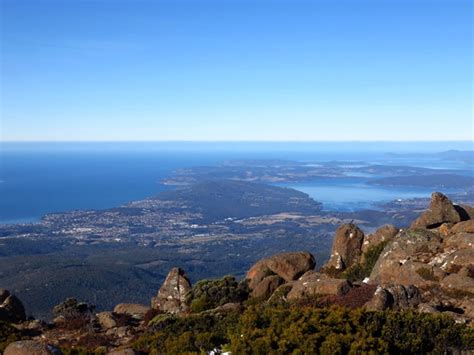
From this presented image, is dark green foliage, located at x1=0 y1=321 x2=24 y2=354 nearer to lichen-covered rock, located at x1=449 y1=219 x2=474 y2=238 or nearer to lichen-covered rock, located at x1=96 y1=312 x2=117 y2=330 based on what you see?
lichen-covered rock, located at x1=96 y1=312 x2=117 y2=330

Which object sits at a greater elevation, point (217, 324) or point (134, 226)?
point (217, 324)

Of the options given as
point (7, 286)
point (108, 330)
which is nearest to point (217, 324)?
point (108, 330)

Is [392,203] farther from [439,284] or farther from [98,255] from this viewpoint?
[439,284]

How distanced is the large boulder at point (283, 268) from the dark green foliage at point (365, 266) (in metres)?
2.13

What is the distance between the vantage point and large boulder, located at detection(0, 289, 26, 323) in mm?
23547

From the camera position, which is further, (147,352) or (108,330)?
(108,330)

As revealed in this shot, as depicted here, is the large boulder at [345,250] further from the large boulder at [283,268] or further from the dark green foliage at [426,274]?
the dark green foliage at [426,274]

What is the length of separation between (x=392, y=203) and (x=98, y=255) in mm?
100350

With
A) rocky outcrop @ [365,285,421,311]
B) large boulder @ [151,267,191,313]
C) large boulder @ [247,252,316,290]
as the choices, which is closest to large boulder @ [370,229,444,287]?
rocky outcrop @ [365,285,421,311]

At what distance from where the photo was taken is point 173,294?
26281 millimetres

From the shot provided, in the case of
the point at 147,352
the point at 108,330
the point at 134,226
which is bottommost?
the point at 134,226

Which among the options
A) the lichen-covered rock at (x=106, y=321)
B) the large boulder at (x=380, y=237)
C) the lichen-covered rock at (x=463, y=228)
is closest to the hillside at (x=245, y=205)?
the large boulder at (x=380, y=237)

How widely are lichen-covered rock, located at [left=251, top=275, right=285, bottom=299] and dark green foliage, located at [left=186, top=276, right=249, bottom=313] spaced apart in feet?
2.33

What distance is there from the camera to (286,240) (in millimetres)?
123312
